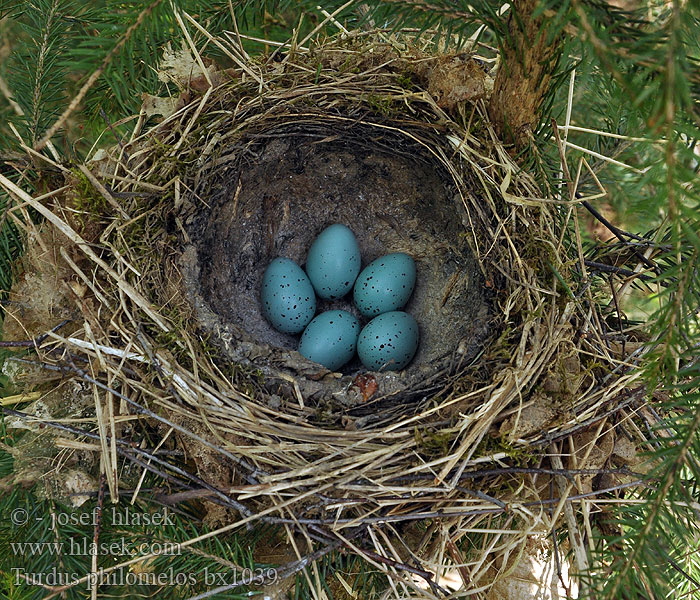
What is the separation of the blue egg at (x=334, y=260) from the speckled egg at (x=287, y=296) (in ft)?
0.20

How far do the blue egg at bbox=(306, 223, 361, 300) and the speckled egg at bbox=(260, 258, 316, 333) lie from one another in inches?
2.3

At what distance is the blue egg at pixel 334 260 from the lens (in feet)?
7.30

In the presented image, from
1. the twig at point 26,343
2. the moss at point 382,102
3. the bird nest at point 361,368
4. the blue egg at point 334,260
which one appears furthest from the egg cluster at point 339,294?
the twig at point 26,343

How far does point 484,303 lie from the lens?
1843 mm

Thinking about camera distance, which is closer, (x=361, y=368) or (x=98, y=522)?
(x=98, y=522)

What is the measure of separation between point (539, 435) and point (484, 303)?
500 mm

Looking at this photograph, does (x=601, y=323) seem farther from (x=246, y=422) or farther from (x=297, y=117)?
(x=297, y=117)

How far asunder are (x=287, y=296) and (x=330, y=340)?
227mm

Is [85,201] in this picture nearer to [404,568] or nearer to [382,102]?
[382,102]

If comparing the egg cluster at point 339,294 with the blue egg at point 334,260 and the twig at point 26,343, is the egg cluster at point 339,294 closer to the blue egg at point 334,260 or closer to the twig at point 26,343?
the blue egg at point 334,260

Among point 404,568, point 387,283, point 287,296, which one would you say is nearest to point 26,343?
point 287,296

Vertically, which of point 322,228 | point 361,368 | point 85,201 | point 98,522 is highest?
point 85,201

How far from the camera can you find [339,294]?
2332mm

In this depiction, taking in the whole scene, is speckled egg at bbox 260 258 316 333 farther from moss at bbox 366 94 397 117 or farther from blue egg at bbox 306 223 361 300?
moss at bbox 366 94 397 117
